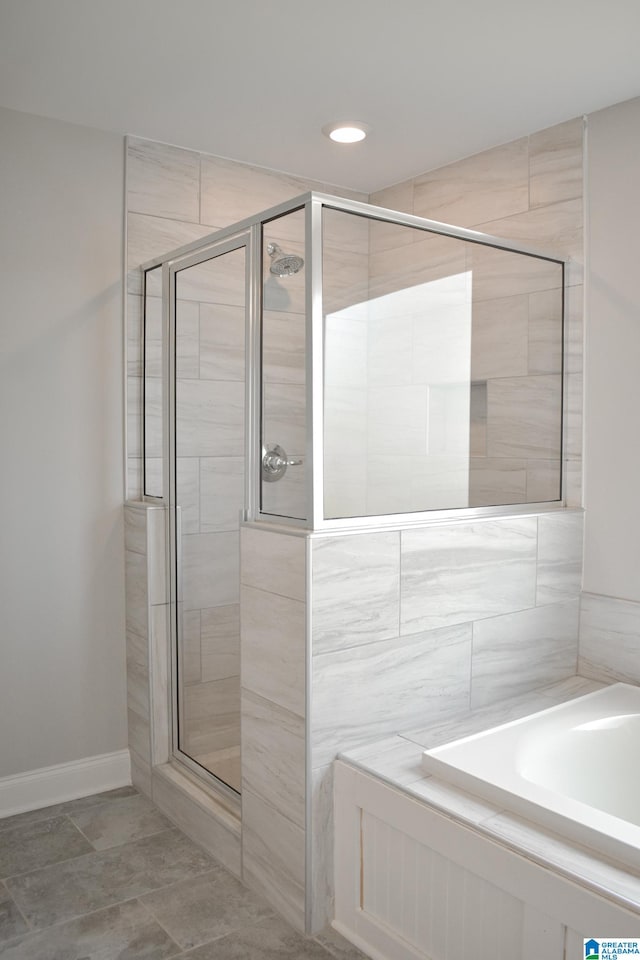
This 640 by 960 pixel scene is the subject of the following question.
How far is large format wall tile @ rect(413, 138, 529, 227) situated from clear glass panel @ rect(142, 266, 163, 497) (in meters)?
1.27

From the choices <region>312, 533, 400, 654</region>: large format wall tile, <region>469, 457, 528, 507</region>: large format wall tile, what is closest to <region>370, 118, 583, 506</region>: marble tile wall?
<region>469, 457, 528, 507</region>: large format wall tile

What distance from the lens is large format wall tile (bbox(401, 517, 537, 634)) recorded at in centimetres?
225

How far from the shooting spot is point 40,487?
2762mm

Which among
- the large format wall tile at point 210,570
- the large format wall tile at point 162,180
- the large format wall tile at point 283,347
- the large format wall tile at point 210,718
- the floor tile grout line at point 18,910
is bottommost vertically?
the floor tile grout line at point 18,910

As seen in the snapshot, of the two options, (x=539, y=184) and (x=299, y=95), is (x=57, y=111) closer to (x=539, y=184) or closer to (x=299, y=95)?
(x=299, y=95)

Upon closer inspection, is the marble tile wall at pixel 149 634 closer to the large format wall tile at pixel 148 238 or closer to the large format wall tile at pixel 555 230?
the large format wall tile at pixel 148 238

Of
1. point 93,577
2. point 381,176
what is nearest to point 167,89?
point 381,176

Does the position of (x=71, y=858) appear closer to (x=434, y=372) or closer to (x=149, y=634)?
(x=149, y=634)

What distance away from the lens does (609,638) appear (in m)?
2.73

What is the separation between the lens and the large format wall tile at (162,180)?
2.91 m

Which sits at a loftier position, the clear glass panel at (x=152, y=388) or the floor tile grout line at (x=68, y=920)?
the clear glass panel at (x=152, y=388)

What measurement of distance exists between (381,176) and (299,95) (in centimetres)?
89

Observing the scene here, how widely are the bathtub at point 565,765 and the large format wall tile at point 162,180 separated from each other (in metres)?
2.21

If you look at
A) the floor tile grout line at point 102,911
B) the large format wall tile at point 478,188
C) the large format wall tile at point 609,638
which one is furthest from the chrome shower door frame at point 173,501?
the large format wall tile at point 609,638
